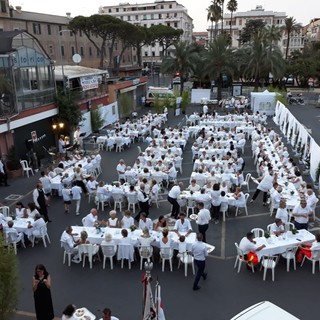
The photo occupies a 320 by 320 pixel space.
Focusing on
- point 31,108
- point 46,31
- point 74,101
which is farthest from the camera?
point 46,31

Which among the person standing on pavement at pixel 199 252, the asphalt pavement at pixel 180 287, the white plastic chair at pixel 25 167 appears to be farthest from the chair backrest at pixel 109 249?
the white plastic chair at pixel 25 167

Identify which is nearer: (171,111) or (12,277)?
(12,277)

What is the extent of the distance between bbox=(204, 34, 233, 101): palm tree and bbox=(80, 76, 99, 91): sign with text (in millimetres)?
17944

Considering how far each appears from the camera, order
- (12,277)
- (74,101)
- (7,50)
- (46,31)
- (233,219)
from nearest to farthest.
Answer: (12,277), (233,219), (7,50), (74,101), (46,31)

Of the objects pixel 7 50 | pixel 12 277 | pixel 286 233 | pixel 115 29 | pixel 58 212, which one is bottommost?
pixel 58 212

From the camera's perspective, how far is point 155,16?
108 meters

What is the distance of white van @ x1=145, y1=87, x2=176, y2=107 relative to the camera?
39.0 metres

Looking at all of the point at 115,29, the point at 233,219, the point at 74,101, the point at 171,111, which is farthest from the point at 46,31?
the point at 233,219

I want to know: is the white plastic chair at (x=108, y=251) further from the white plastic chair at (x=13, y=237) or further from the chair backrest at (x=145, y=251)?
the white plastic chair at (x=13, y=237)

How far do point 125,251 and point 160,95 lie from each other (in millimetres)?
32593

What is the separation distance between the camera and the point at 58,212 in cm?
1472

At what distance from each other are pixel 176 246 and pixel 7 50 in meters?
14.3

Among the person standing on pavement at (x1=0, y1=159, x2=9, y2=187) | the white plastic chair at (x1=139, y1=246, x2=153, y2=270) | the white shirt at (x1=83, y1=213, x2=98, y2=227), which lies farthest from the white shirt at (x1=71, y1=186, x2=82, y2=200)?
the person standing on pavement at (x1=0, y1=159, x2=9, y2=187)

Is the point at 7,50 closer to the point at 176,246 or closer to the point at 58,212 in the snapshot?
the point at 58,212
